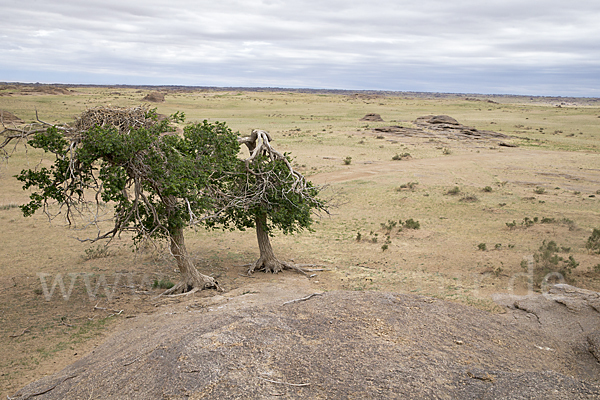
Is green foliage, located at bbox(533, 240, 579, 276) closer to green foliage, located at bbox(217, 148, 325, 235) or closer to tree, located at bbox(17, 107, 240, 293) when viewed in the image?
green foliage, located at bbox(217, 148, 325, 235)

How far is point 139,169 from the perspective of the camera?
28.0ft

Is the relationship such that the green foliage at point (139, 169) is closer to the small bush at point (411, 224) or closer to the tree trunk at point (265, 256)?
the tree trunk at point (265, 256)

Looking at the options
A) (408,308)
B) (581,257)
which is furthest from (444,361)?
(581,257)

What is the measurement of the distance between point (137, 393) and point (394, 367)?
Answer: 3.14m

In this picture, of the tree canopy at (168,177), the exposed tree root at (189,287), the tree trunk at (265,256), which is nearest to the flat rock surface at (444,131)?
the tree trunk at (265,256)

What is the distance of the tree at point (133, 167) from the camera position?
8.04m

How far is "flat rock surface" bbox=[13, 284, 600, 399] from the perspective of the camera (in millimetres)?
5258

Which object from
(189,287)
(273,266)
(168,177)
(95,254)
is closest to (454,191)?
(273,266)

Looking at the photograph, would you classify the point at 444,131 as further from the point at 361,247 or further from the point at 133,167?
the point at 133,167

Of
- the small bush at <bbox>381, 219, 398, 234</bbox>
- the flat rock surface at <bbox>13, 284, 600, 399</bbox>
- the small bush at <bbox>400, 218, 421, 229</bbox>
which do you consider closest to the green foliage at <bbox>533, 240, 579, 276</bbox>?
the flat rock surface at <bbox>13, 284, 600, 399</bbox>

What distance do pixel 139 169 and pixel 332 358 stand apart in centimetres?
510

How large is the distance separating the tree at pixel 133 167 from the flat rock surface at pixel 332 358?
227 cm

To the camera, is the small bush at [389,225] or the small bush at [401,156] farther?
the small bush at [401,156]

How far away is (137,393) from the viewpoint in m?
5.30
